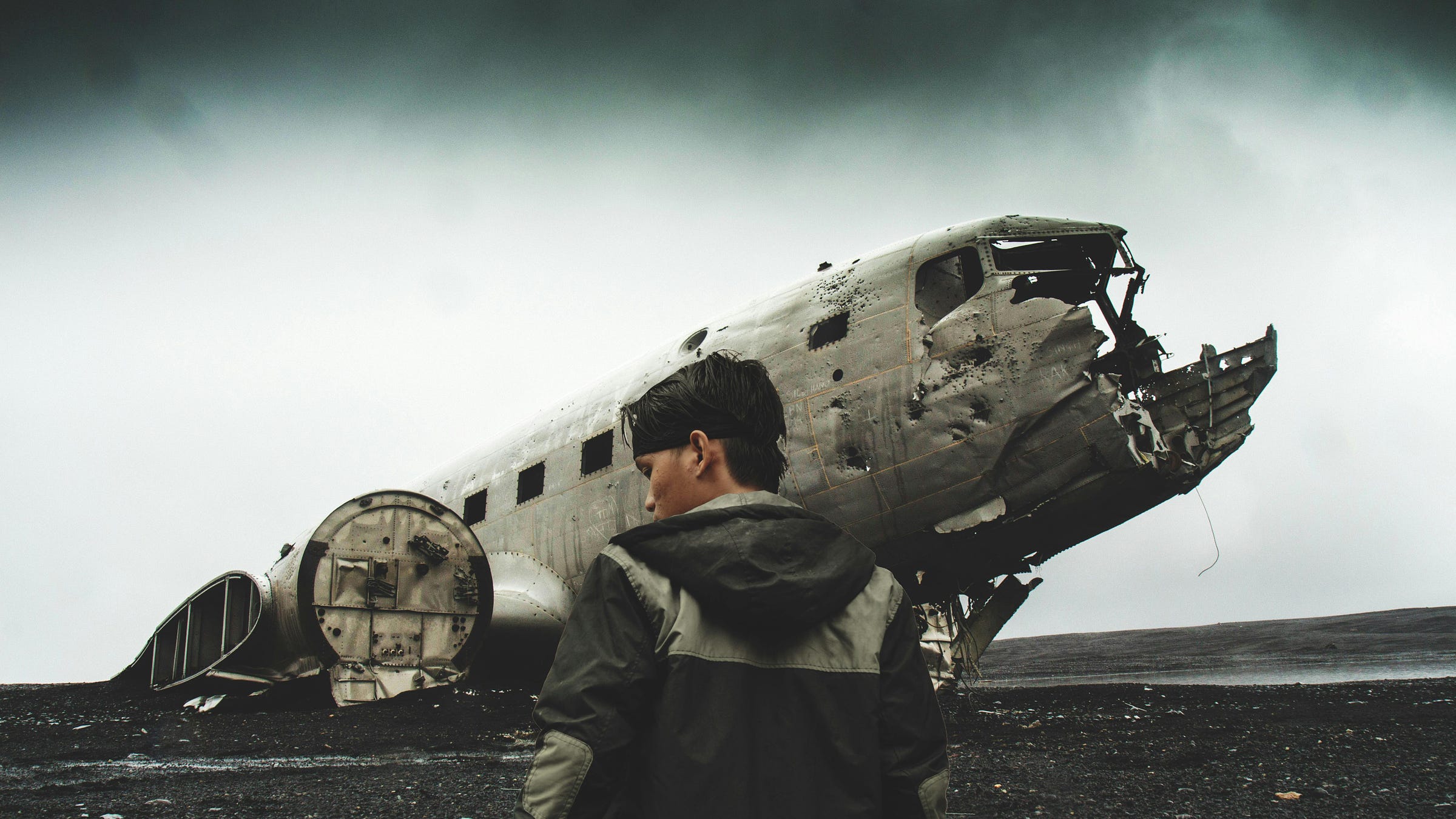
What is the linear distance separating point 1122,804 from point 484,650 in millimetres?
7394

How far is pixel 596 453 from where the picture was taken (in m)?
9.53

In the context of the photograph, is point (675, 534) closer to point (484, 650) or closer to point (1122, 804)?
point (1122, 804)

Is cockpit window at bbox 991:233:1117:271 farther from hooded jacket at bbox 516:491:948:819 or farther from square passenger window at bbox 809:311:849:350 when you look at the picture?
hooded jacket at bbox 516:491:948:819

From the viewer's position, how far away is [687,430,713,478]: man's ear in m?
1.94

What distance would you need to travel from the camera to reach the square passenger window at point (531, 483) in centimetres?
1037

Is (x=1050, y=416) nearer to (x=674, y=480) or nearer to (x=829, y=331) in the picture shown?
(x=829, y=331)

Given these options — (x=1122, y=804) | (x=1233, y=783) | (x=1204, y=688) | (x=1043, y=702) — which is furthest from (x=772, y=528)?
(x=1204, y=688)

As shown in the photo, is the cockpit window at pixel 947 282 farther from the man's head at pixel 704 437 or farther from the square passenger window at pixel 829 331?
the man's head at pixel 704 437

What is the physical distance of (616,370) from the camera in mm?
10461

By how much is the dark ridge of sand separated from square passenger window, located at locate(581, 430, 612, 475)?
857 cm

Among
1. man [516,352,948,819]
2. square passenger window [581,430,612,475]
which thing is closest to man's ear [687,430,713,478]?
man [516,352,948,819]

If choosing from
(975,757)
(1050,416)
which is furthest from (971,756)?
(1050,416)

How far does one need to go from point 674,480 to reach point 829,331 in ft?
18.2

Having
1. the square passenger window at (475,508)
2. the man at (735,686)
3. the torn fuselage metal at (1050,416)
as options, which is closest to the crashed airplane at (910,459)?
the torn fuselage metal at (1050,416)
